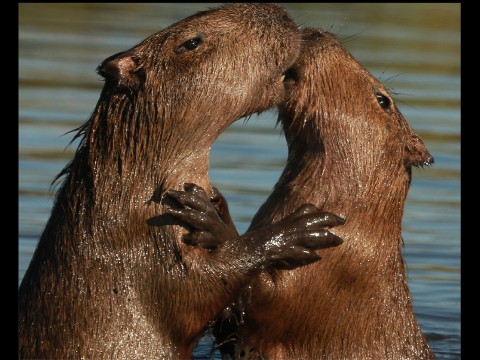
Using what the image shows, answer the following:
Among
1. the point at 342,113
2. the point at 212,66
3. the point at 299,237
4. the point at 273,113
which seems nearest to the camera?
the point at 299,237

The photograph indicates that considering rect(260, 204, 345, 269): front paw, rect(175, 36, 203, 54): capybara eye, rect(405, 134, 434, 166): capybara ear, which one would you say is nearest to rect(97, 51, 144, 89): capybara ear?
rect(175, 36, 203, 54): capybara eye

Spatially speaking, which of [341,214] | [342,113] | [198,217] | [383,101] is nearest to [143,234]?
[198,217]

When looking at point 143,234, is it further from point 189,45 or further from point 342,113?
point 342,113

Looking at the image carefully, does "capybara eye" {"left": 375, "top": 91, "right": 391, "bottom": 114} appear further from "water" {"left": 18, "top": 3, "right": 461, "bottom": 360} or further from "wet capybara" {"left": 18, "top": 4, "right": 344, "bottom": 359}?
"wet capybara" {"left": 18, "top": 4, "right": 344, "bottom": 359}

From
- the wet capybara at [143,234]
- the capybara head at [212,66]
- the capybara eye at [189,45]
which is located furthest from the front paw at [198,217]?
the capybara eye at [189,45]

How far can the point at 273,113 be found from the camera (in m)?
8.12

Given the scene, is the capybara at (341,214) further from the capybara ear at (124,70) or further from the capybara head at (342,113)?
the capybara ear at (124,70)

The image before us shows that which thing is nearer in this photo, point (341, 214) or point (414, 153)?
point (341, 214)

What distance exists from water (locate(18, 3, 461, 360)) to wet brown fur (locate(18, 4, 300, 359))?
1.32 metres

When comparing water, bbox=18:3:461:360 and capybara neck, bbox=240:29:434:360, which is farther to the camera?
water, bbox=18:3:461:360

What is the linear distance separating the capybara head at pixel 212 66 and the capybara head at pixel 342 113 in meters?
0.17

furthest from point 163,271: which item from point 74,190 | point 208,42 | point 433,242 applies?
point 433,242

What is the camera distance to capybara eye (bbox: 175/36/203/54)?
24.8ft

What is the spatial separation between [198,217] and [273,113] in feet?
3.85
